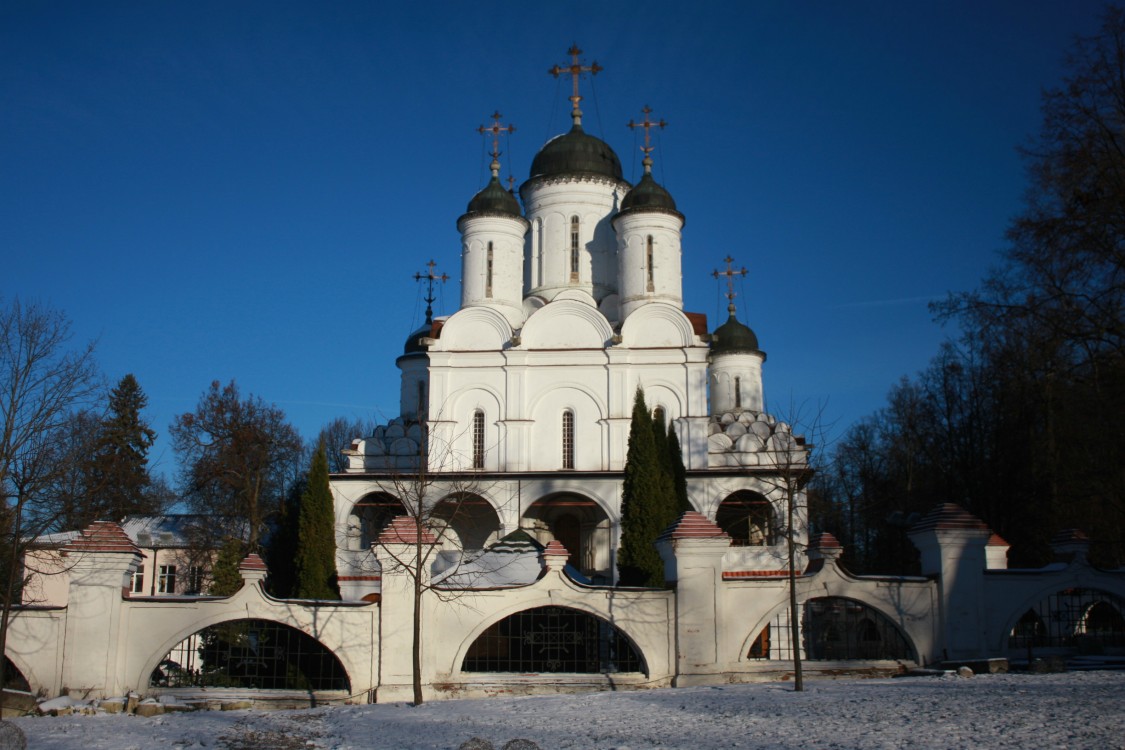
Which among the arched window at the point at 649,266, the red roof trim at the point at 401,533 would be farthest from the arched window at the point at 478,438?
the red roof trim at the point at 401,533

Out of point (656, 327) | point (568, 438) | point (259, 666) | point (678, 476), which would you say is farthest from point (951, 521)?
point (568, 438)

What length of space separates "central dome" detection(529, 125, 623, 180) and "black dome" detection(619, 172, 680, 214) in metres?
2.13

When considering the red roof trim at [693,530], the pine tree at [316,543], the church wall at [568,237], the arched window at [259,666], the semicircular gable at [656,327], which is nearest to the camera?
the red roof trim at [693,530]

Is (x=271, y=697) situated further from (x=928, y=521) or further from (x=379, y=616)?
(x=928, y=521)

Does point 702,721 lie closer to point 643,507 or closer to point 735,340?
point 643,507

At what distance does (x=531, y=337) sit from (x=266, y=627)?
13538 mm

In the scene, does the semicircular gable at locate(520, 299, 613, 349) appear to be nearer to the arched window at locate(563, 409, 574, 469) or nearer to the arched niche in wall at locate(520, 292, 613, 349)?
the arched niche in wall at locate(520, 292, 613, 349)

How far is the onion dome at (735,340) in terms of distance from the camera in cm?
3562

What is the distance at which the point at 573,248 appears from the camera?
33188 millimetres

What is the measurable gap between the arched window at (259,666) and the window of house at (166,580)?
11.0m

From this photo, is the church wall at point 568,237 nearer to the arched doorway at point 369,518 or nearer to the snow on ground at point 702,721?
the arched doorway at point 369,518

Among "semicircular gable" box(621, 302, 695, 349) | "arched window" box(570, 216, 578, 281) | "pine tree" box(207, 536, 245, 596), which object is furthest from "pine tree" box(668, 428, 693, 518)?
"pine tree" box(207, 536, 245, 596)

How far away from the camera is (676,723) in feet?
35.2

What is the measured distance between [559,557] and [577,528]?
14.1m
